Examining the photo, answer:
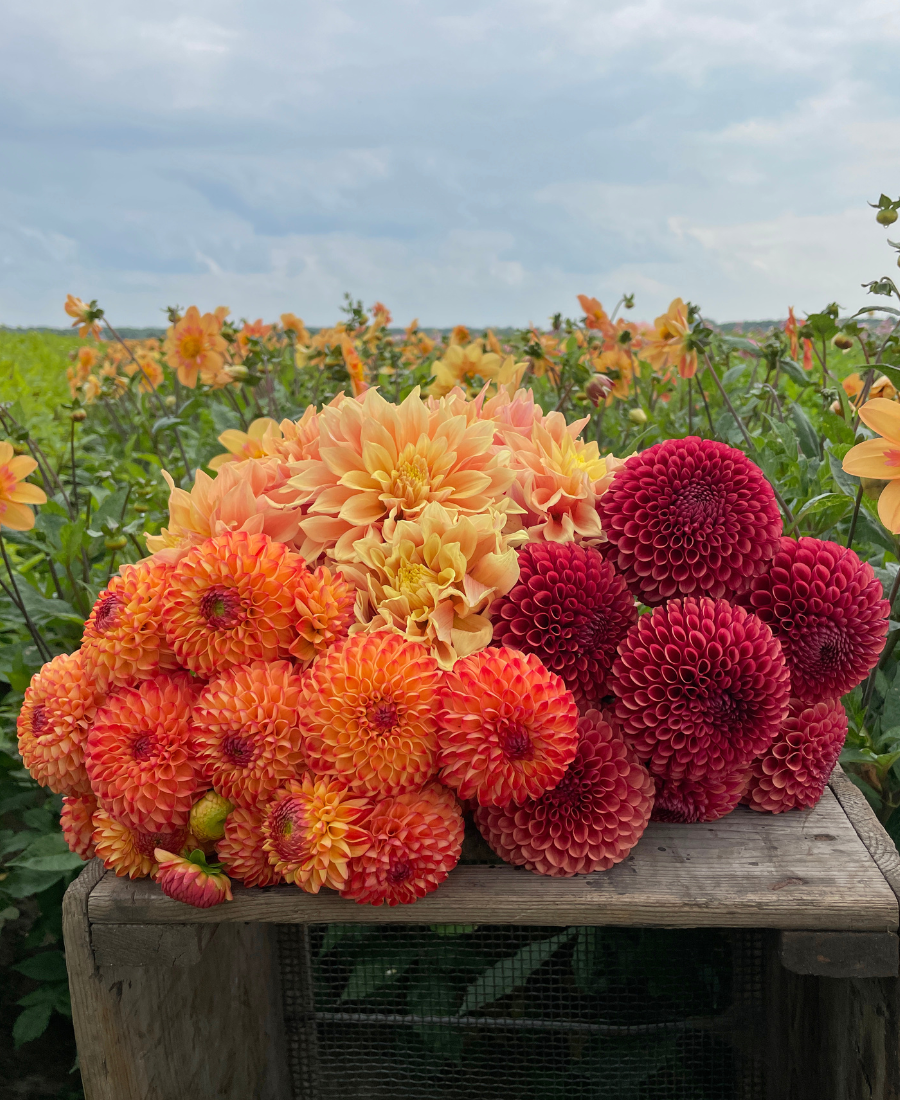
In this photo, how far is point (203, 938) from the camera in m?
0.98

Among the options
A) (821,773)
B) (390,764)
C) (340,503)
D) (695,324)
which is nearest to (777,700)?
(821,773)

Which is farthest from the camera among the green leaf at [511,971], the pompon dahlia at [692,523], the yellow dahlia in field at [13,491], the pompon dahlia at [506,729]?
the yellow dahlia in field at [13,491]

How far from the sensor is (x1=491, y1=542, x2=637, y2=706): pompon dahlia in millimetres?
825

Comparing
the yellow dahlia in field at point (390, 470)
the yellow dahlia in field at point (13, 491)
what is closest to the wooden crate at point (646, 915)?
the yellow dahlia in field at point (390, 470)

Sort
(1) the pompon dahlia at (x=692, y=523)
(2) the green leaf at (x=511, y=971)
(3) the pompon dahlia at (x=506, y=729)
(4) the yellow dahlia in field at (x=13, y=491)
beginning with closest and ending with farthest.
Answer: (3) the pompon dahlia at (x=506, y=729) → (1) the pompon dahlia at (x=692, y=523) → (2) the green leaf at (x=511, y=971) → (4) the yellow dahlia in field at (x=13, y=491)

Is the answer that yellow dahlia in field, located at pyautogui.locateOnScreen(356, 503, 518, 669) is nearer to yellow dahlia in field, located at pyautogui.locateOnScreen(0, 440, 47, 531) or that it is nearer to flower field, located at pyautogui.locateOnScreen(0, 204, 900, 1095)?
flower field, located at pyautogui.locateOnScreen(0, 204, 900, 1095)

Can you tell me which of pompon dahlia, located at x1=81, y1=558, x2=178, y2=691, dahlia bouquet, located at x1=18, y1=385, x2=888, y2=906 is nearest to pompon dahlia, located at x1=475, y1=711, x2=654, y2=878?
dahlia bouquet, located at x1=18, y1=385, x2=888, y2=906

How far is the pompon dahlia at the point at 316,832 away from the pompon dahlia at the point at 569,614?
200mm

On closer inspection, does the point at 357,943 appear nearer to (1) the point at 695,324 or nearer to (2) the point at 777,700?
(2) the point at 777,700

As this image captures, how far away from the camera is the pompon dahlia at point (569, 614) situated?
0.83m

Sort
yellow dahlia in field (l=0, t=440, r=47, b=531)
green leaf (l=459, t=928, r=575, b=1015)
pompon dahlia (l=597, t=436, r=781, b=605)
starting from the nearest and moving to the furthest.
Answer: pompon dahlia (l=597, t=436, r=781, b=605)
green leaf (l=459, t=928, r=575, b=1015)
yellow dahlia in field (l=0, t=440, r=47, b=531)

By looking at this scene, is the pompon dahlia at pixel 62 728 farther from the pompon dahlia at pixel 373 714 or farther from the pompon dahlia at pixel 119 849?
the pompon dahlia at pixel 373 714

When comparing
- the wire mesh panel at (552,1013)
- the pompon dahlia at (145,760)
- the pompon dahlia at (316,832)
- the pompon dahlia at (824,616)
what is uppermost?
the pompon dahlia at (824,616)

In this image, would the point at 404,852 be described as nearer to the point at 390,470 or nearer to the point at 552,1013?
the point at 390,470
